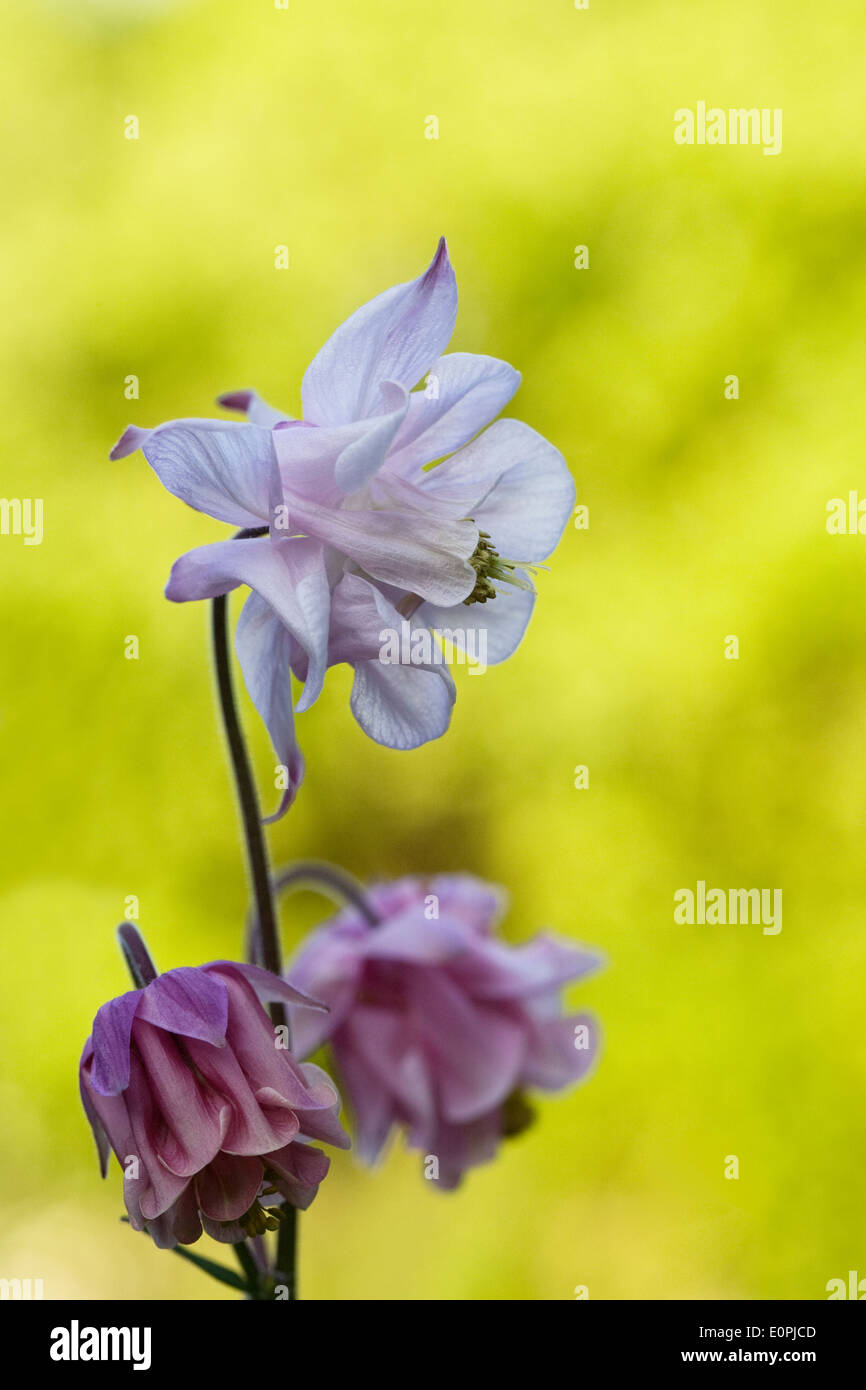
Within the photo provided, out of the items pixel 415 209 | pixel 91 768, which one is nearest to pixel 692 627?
pixel 415 209

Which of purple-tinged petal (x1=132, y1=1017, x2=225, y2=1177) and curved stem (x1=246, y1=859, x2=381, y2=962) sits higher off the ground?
curved stem (x1=246, y1=859, x2=381, y2=962)

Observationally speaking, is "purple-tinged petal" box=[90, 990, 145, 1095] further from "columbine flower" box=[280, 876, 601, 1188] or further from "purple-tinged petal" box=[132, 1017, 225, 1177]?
"columbine flower" box=[280, 876, 601, 1188]

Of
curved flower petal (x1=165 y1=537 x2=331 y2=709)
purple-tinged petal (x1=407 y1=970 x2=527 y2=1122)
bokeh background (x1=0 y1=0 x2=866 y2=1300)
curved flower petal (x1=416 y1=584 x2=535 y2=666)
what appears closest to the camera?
curved flower petal (x1=165 y1=537 x2=331 y2=709)

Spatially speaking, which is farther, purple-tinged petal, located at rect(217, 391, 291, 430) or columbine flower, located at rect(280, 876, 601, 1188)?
columbine flower, located at rect(280, 876, 601, 1188)

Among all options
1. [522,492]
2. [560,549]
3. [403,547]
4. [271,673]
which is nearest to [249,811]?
[271,673]

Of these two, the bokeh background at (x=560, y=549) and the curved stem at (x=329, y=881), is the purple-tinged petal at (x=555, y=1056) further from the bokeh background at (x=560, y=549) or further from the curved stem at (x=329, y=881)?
the bokeh background at (x=560, y=549)

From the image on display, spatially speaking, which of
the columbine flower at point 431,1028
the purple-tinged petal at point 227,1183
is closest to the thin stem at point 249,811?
the purple-tinged petal at point 227,1183

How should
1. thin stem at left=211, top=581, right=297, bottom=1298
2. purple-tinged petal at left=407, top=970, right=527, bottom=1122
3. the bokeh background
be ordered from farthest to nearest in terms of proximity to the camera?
the bokeh background
purple-tinged petal at left=407, top=970, right=527, bottom=1122
thin stem at left=211, top=581, right=297, bottom=1298

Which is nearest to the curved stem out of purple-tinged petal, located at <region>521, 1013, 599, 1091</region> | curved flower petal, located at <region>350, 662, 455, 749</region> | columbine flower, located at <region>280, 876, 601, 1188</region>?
columbine flower, located at <region>280, 876, 601, 1188</region>
